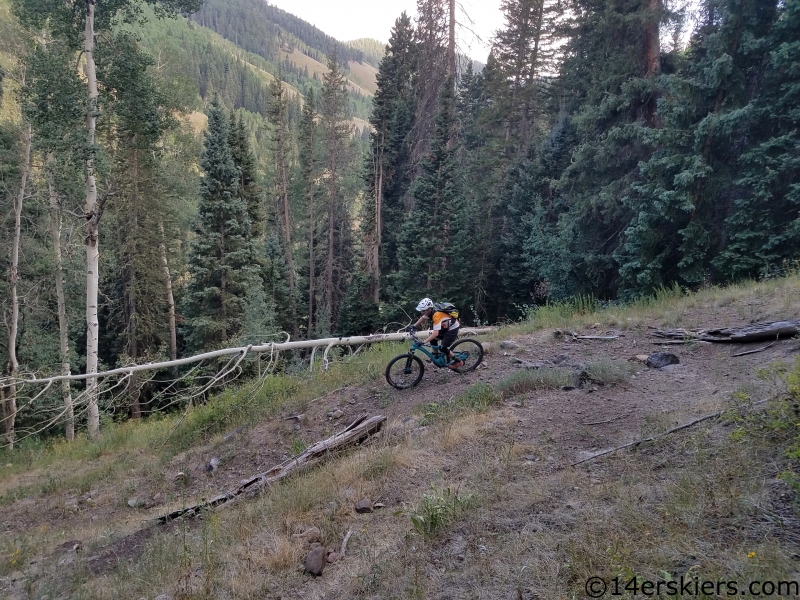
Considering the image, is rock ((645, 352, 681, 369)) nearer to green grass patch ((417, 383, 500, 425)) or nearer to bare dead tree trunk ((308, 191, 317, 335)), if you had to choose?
green grass patch ((417, 383, 500, 425))

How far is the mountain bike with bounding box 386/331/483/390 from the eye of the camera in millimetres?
7918

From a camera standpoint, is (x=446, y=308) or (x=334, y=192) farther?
(x=334, y=192)

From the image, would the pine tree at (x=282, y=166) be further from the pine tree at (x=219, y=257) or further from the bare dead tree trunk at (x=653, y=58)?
the bare dead tree trunk at (x=653, y=58)

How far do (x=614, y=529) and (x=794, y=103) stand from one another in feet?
47.2

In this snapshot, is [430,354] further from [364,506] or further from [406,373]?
[364,506]

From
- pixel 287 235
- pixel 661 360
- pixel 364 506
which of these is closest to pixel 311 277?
pixel 287 235

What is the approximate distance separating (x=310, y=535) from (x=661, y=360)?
5.73m

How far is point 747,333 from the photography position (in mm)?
6809

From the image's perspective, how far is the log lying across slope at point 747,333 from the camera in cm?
650

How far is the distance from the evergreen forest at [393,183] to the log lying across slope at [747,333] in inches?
199

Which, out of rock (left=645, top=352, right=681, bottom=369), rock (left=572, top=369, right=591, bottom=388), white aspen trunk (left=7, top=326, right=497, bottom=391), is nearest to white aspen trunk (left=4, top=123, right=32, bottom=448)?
white aspen trunk (left=7, top=326, right=497, bottom=391)

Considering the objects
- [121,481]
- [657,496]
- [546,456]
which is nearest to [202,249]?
[121,481]

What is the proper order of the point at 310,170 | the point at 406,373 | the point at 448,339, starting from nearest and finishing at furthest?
the point at 448,339, the point at 406,373, the point at 310,170

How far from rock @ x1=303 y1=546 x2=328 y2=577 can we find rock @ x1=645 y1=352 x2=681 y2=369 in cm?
561
